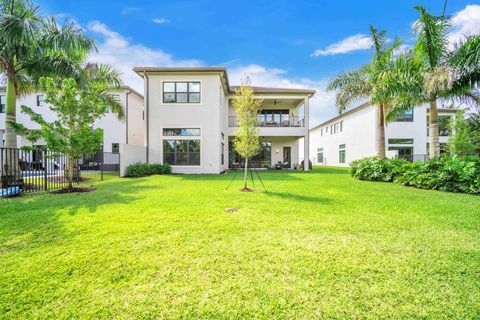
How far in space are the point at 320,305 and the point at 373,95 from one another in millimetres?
12194

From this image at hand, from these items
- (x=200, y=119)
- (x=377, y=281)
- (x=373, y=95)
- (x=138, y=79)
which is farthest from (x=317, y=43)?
(x=377, y=281)

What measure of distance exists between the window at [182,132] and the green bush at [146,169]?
2461 millimetres

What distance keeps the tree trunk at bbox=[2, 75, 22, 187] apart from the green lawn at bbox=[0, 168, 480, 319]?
417cm

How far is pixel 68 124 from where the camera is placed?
30.0 feet

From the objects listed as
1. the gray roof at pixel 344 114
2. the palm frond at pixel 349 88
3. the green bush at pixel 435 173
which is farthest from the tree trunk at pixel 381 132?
the gray roof at pixel 344 114

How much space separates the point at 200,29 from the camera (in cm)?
1559

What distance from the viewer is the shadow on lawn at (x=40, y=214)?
12.9 ft

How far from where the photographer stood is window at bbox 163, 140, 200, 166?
1614cm

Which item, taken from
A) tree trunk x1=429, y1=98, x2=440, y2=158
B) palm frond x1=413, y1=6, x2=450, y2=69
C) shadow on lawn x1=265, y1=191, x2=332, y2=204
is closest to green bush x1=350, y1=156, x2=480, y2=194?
tree trunk x1=429, y1=98, x2=440, y2=158

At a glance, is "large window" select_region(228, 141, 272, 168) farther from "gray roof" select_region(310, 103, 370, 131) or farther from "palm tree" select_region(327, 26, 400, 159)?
"palm tree" select_region(327, 26, 400, 159)

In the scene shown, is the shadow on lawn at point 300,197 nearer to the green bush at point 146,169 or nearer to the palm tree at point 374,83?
the palm tree at point 374,83

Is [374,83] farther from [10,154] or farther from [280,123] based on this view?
[10,154]

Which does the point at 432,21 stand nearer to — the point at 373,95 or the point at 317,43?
the point at 373,95

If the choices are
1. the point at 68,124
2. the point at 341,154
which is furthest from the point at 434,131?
the point at 341,154
